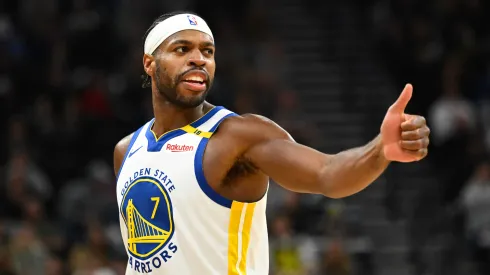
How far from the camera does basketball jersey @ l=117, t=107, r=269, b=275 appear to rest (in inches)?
200

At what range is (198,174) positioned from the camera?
508 cm

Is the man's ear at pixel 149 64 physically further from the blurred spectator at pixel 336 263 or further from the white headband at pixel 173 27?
the blurred spectator at pixel 336 263

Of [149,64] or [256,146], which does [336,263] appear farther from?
[256,146]

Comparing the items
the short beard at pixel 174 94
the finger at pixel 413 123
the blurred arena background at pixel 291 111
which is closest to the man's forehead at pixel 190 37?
the short beard at pixel 174 94

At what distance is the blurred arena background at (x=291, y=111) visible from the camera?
12.9m

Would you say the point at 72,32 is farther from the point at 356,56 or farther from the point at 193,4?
the point at 356,56

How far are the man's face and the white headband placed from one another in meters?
0.03

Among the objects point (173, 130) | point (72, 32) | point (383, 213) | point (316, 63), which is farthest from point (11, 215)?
point (173, 130)

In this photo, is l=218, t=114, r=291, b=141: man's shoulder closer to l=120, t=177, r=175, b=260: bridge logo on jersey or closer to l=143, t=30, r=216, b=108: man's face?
l=143, t=30, r=216, b=108: man's face

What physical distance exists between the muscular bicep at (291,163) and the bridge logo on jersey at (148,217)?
560mm

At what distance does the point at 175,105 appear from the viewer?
5.46m

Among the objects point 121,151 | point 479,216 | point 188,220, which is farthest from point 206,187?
point 479,216

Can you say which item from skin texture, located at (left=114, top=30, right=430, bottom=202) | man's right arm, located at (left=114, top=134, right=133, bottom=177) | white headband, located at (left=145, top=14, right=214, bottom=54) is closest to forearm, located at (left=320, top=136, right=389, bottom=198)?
skin texture, located at (left=114, top=30, right=430, bottom=202)

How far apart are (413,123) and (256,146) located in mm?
1127
